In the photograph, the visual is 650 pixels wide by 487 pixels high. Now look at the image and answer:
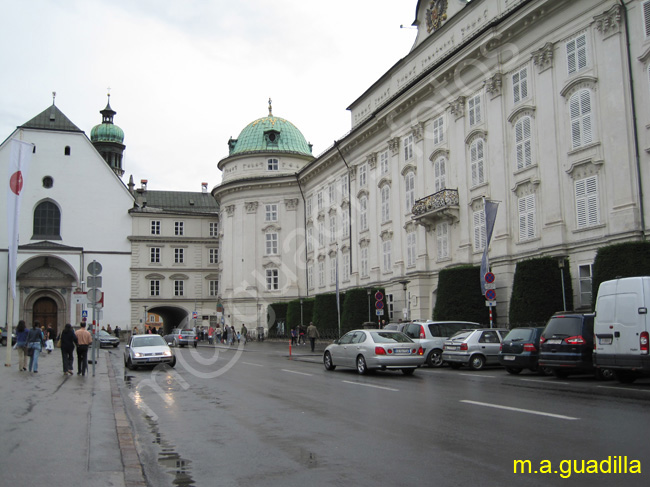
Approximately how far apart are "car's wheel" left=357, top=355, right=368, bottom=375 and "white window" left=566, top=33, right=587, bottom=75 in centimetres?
1586

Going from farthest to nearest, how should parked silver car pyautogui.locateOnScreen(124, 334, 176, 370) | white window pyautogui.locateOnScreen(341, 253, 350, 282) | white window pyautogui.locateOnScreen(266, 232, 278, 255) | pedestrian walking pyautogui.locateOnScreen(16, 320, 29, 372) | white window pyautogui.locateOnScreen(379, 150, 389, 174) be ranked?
white window pyautogui.locateOnScreen(266, 232, 278, 255) < white window pyautogui.locateOnScreen(341, 253, 350, 282) < white window pyautogui.locateOnScreen(379, 150, 389, 174) < parked silver car pyautogui.locateOnScreen(124, 334, 176, 370) < pedestrian walking pyautogui.locateOnScreen(16, 320, 29, 372)

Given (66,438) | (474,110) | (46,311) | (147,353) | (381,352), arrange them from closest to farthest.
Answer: (66,438)
(381,352)
(147,353)
(474,110)
(46,311)

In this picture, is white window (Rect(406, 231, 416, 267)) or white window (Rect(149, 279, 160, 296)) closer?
white window (Rect(406, 231, 416, 267))

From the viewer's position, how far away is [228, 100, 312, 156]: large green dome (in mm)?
66062

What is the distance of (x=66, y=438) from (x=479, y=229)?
2668 centimetres

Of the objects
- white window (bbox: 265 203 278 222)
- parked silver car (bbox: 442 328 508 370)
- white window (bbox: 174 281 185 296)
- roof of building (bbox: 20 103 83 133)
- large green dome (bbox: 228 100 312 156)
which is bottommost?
parked silver car (bbox: 442 328 508 370)

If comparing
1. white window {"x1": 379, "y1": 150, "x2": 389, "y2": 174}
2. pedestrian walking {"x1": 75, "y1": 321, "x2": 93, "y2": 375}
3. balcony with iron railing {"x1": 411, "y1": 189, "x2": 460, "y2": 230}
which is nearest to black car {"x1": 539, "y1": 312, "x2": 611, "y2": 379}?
pedestrian walking {"x1": 75, "y1": 321, "x2": 93, "y2": 375}

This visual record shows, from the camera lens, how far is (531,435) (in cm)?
879

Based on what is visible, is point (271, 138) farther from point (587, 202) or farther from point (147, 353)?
point (147, 353)

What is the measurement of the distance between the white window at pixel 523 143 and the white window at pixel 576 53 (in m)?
3.19

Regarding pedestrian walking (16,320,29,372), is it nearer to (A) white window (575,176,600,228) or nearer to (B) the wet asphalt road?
(B) the wet asphalt road

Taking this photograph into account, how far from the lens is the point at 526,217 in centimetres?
3002

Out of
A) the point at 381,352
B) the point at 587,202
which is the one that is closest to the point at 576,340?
the point at 381,352

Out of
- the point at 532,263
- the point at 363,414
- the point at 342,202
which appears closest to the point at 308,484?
the point at 363,414
